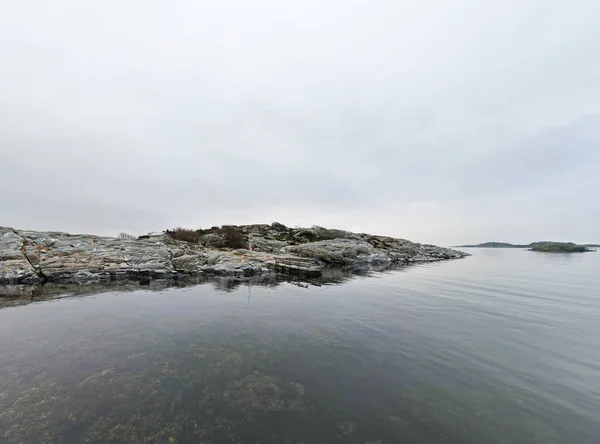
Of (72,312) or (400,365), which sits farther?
(72,312)

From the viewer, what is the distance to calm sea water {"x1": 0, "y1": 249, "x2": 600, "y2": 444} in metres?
6.61

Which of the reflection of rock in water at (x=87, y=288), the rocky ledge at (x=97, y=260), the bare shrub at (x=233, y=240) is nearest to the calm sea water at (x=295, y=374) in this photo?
the reflection of rock in water at (x=87, y=288)

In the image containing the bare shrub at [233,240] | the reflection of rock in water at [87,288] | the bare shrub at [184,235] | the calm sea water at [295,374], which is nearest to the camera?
the calm sea water at [295,374]

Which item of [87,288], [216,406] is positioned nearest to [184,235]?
[87,288]

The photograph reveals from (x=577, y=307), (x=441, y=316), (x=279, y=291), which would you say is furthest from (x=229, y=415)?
(x=577, y=307)

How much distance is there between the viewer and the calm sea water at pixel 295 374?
21.7 feet

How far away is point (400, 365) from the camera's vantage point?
1023 centimetres

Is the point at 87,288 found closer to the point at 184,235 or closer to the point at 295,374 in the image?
the point at 295,374

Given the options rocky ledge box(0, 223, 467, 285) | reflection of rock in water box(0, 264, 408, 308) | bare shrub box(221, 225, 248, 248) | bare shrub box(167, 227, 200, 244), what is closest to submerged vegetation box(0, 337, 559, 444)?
reflection of rock in water box(0, 264, 408, 308)

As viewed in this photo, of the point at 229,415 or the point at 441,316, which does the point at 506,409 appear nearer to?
the point at 229,415

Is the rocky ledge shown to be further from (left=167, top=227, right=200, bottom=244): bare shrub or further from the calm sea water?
the calm sea water

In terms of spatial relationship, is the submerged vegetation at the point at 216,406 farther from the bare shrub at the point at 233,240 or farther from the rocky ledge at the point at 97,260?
the bare shrub at the point at 233,240

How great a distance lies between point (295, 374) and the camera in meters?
9.41

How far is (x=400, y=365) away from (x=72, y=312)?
66.6 ft
